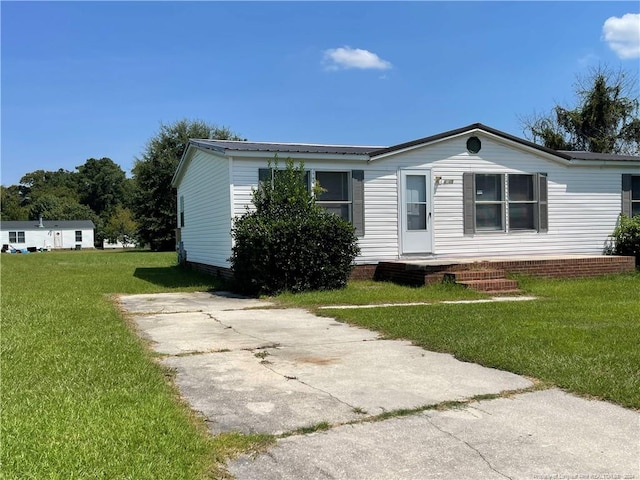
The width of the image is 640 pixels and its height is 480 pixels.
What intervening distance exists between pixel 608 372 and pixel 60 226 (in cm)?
6311

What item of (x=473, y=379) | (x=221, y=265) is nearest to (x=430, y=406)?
(x=473, y=379)

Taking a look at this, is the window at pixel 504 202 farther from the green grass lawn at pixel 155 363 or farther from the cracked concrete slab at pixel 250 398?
the cracked concrete slab at pixel 250 398

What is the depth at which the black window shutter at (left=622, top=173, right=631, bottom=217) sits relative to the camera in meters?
15.1

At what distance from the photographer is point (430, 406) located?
4035 mm

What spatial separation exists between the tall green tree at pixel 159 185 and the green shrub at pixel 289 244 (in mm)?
26693

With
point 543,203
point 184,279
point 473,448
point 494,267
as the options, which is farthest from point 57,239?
point 473,448

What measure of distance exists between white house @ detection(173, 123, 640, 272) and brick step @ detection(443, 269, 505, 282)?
203 centimetres

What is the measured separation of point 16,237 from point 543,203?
5536 cm

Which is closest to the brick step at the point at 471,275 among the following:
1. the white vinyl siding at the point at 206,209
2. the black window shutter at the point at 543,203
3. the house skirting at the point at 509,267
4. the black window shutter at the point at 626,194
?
the house skirting at the point at 509,267

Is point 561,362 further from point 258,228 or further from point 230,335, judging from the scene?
point 258,228

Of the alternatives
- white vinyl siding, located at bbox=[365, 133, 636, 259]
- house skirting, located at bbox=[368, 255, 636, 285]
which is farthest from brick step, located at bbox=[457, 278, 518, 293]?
white vinyl siding, located at bbox=[365, 133, 636, 259]

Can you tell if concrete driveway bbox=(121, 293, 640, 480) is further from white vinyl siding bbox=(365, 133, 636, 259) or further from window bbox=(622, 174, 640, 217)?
window bbox=(622, 174, 640, 217)

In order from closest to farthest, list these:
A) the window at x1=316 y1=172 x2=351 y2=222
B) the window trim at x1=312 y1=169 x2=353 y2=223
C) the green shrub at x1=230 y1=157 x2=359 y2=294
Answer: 1. the green shrub at x1=230 y1=157 x2=359 y2=294
2. the window trim at x1=312 y1=169 x2=353 y2=223
3. the window at x1=316 y1=172 x2=351 y2=222

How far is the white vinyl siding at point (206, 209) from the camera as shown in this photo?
1285 cm
